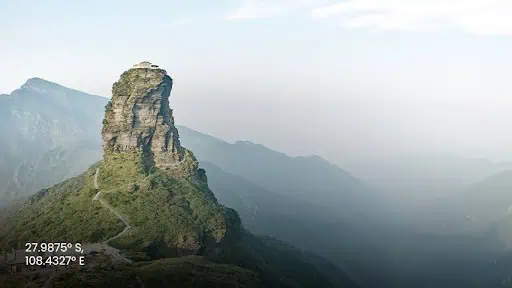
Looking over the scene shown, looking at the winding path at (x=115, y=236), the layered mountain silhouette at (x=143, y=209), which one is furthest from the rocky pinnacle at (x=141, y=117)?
the winding path at (x=115, y=236)

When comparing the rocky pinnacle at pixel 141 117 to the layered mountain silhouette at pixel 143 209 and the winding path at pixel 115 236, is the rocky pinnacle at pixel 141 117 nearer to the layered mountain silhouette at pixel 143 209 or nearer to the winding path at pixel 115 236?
the layered mountain silhouette at pixel 143 209

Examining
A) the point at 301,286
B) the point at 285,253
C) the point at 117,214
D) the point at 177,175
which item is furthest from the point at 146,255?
the point at 285,253

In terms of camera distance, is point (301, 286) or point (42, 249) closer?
point (42, 249)

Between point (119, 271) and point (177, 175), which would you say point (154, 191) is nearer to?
point (177, 175)

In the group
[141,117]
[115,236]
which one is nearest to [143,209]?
[115,236]

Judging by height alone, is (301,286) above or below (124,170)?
below

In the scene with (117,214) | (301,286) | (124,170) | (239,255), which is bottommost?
(301,286)


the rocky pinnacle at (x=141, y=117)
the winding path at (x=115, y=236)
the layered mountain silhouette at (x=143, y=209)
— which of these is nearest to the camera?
the winding path at (x=115, y=236)

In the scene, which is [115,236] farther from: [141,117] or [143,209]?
[141,117]
